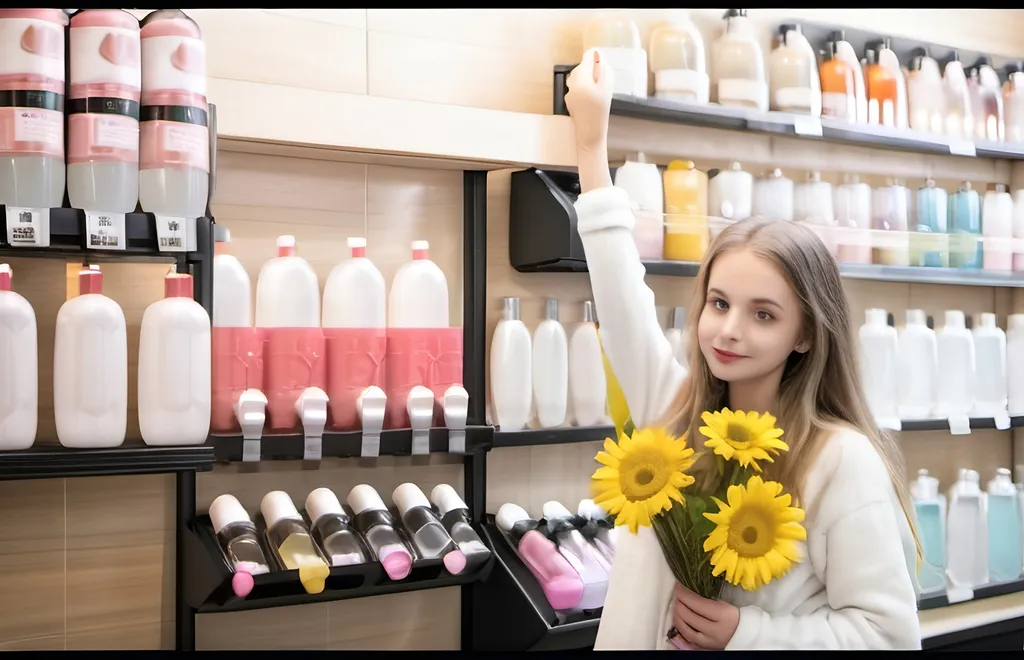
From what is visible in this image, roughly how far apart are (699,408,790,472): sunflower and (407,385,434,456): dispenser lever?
0.76 m

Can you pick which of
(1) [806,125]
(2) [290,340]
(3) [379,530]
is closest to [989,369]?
(1) [806,125]

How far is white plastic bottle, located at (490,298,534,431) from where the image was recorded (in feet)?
6.93

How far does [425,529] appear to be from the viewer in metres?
1.90

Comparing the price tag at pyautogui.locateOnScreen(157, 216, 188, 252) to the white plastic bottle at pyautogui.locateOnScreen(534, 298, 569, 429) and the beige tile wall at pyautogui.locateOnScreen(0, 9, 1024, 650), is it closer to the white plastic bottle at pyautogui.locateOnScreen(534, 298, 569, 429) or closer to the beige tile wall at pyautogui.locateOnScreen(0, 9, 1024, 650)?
the beige tile wall at pyautogui.locateOnScreen(0, 9, 1024, 650)

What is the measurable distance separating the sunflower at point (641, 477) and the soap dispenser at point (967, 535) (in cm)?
184

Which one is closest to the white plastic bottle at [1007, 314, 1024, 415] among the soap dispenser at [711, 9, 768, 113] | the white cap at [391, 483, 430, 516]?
the soap dispenser at [711, 9, 768, 113]

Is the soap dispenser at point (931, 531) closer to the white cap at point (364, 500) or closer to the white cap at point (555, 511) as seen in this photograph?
the white cap at point (555, 511)

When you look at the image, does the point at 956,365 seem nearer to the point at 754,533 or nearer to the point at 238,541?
the point at 754,533

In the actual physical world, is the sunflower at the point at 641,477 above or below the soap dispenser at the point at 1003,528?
above

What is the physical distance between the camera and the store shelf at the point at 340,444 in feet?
5.71

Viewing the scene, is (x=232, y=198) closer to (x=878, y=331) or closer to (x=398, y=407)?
(x=398, y=407)

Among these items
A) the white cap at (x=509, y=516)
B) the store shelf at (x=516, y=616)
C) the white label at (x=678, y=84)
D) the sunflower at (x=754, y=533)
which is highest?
the white label at (x=678, y=84)

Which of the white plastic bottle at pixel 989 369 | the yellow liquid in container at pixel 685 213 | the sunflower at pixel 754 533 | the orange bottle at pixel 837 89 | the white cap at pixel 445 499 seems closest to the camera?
the sunflower at pixel 754 533

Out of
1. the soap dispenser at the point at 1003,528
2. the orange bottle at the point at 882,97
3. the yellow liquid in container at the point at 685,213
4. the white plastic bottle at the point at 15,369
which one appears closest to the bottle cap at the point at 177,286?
the white plastic bottle at the point at 15,369
